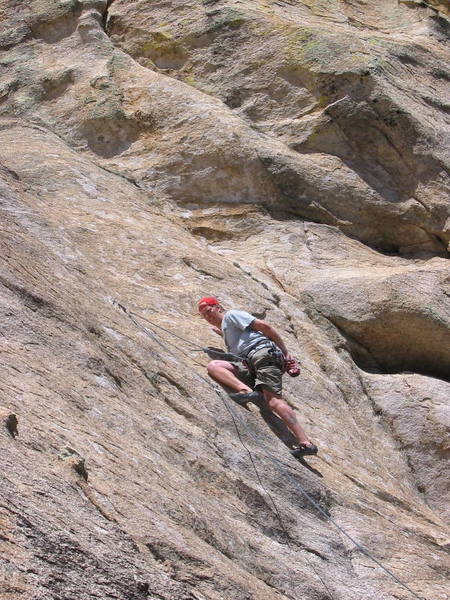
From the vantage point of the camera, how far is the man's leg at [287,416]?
9.16m

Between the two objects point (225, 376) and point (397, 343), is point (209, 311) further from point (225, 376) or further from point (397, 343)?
point (397, 343)

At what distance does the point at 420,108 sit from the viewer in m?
17.0

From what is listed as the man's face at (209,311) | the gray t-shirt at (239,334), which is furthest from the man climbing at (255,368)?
the man's face at (209,311)

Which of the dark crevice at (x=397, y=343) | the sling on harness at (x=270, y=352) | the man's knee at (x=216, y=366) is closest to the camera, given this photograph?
the man's knee at (x=216, y=366)

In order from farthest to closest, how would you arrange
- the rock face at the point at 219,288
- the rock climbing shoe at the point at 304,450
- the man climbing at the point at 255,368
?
the man climbing at the point at 255,368, the rock climbing shoe at the point at 304,450, the rock face at the point at 219,288

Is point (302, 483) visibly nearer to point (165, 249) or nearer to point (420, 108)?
point (165, 249)

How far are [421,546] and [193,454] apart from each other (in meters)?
2.82

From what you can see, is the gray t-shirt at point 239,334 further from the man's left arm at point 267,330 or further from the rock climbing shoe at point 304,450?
the rock climbing shoe at point 304,450

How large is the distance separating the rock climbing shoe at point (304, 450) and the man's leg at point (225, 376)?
76cm

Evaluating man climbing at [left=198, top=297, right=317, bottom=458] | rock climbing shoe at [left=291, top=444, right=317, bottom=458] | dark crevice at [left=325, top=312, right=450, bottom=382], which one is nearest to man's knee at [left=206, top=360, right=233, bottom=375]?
man climbing at [left=198, top=297, right=317, bottom=458]

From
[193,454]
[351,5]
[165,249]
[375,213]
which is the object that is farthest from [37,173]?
[351,5]

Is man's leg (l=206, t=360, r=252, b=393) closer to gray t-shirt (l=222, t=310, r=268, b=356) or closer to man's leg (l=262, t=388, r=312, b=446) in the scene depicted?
man's leg (l=262, t=388, r=312, b=446)

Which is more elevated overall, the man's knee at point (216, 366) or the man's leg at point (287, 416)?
the man's knee at point (216, 366)

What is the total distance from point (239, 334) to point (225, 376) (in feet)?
2.64
